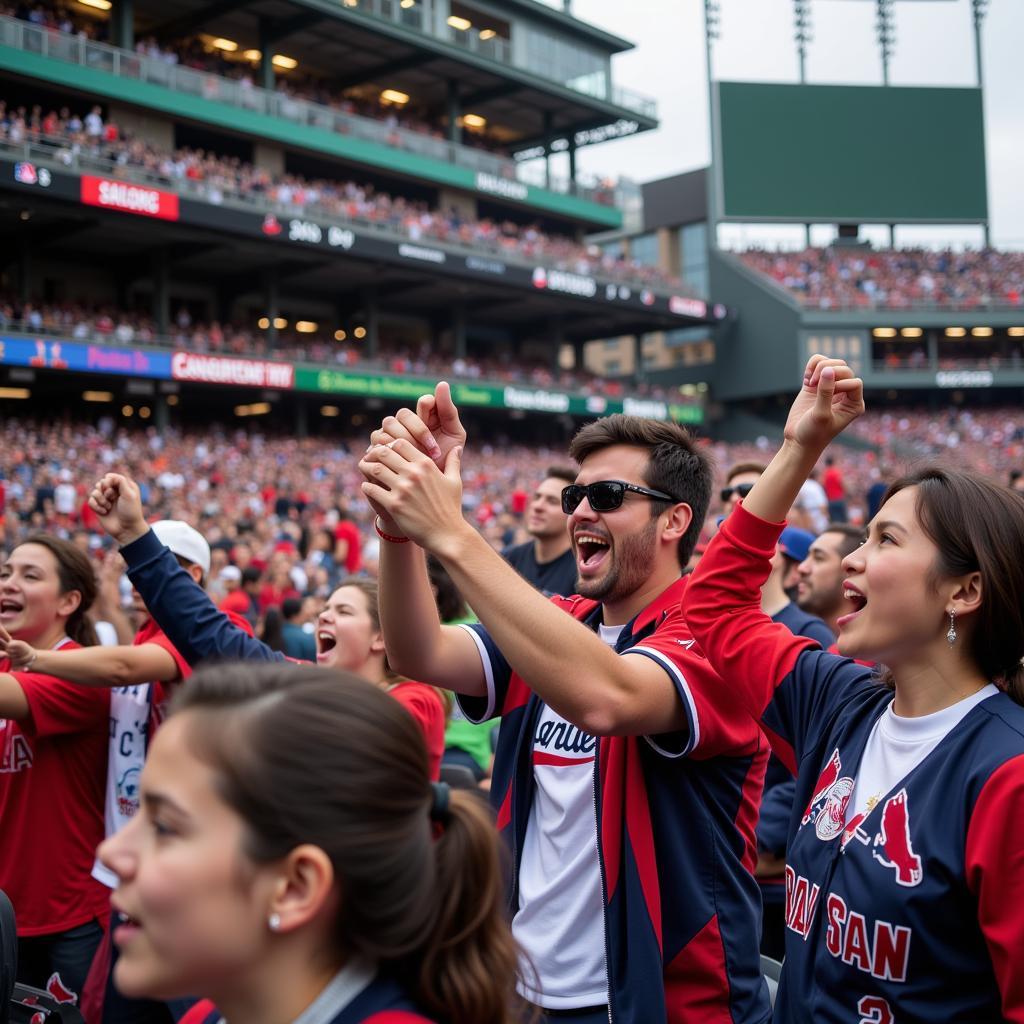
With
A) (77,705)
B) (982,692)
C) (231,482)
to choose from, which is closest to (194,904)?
(982,692)

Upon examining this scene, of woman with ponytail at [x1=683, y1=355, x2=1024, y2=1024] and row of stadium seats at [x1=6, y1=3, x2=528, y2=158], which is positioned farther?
row of stadium seats at [x1=6, y1=3, x2=528, y2=158]

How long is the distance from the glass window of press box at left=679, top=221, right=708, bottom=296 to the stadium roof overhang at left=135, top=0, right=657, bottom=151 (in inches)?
275

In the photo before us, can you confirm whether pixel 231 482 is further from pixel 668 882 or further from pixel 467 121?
pixel 467 121

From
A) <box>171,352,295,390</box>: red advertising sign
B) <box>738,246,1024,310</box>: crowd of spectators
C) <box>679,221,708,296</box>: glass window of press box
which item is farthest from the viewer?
<box>679,221,708,296</box>: glass window of press box

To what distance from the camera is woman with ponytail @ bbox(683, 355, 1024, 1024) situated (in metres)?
1.79

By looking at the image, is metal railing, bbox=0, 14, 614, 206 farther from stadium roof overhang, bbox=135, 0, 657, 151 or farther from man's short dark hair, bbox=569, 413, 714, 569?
man's short dark hair, bbox=569, 413, 714, 569

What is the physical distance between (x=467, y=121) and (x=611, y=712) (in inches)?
1737

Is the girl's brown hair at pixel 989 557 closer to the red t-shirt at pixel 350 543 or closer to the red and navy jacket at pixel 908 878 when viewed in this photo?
the red and navy jacket at pixel 908 878

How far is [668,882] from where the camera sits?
2.38m

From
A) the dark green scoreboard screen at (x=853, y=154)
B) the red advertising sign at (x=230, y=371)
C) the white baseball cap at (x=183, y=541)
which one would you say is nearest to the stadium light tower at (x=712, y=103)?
the dark green scoreboard screen at (x=853, y=154)

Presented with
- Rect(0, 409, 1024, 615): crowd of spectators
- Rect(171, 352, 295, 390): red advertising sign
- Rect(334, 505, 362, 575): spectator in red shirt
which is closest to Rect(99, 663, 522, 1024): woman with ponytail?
Rect(0, 409, 1024, 615): crowd of spectators

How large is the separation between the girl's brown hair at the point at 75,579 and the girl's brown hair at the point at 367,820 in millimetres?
2574

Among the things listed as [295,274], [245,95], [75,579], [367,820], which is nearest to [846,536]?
[75,579]

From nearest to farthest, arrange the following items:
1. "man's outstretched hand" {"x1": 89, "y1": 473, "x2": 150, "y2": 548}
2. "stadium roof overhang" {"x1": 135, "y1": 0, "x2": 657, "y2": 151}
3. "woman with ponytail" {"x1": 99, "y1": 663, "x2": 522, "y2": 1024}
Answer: "woman with ponytail" {"x1": 99, "y1": 663, "x2": 522, "y2": 1024}, "man's outstretched hand" {"x1": 89, "y1": 473, "x2": 150, "y2": 548}, "stadium roof overhang" {"x1": 135, "y1": 0, "x2": 657, "y2": 151}
